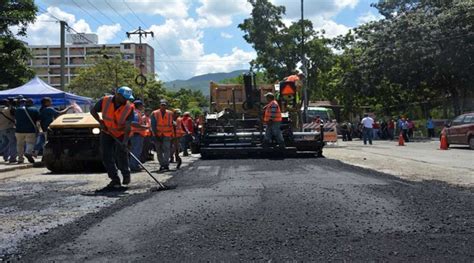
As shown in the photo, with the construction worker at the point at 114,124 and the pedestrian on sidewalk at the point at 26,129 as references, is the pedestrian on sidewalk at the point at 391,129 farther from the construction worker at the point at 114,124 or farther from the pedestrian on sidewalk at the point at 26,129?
the construction worker at the point at 114,124

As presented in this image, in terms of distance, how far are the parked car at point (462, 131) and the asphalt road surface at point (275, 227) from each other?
1477 centimetres

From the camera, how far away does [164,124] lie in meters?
13.5

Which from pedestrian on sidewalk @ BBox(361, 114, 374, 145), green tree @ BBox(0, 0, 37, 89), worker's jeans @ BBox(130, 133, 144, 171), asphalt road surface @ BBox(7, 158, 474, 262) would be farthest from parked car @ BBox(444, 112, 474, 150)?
green tree @ BBox(0, 0, 37, 89)

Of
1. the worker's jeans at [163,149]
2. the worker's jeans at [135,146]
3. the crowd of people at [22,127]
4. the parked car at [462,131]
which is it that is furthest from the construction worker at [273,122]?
the parked car at [462,131]

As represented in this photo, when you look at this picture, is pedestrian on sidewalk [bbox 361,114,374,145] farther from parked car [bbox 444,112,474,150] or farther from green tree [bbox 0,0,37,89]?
green tree [bbox 0,0,37,89]

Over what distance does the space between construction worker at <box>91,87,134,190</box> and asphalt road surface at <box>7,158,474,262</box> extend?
1.29 m

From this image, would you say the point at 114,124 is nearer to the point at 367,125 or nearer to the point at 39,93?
the point at 39,93

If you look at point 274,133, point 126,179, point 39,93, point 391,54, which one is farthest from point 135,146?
point 391,54

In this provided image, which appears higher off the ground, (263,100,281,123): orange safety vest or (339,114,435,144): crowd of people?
(263,100,281,123): orange safety vest

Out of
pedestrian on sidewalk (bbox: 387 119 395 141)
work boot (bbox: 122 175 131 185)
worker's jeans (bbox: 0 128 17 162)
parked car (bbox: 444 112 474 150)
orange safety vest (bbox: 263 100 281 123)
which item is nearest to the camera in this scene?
work boot (bbox: 122 175 131 185)

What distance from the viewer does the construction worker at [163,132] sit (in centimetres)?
1344

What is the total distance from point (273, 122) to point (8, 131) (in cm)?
744

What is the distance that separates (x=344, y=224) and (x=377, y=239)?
2.20 feet

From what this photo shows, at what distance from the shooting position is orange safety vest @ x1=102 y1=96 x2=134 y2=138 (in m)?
9.21
